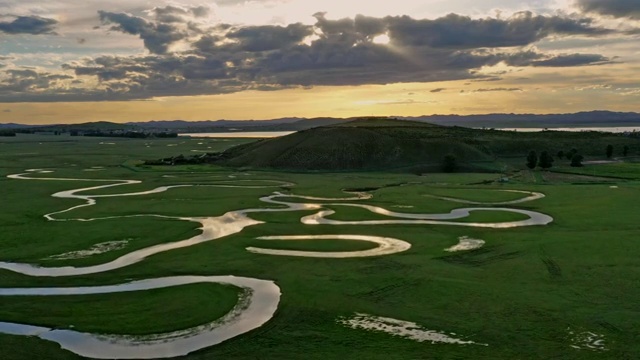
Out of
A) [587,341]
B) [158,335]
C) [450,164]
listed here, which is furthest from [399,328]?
[450,164]

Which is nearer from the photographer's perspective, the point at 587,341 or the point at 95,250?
the point at 587,341

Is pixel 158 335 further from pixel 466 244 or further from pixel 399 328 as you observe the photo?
pixel 466 244

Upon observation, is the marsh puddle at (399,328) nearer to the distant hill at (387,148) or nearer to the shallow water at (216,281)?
the shallow water at (216,281)

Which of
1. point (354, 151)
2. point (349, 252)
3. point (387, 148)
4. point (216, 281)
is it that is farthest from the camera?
point (387, 148)

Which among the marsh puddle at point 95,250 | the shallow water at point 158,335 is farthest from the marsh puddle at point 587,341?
the marsh puddle at point 95,250

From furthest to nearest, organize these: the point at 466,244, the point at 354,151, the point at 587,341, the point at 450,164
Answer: the point at 354,151
the point at 450,164
the point at 466,244
the point at 587,341

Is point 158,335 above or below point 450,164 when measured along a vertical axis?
below
